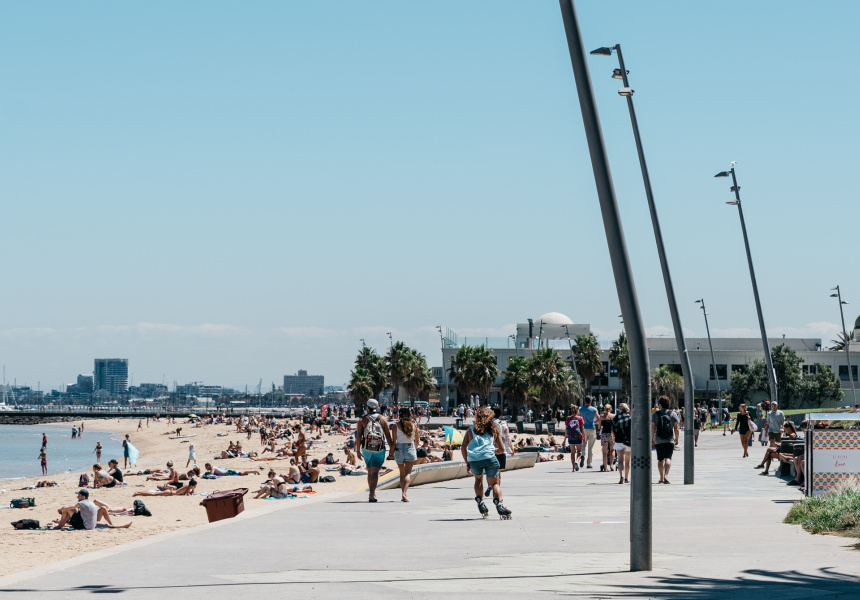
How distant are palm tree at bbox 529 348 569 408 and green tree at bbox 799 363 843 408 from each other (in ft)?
72.7

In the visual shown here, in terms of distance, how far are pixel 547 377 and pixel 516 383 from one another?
2.93m

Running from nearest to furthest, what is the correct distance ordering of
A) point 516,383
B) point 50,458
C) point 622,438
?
point 622,438 → point 50,458 → point 516,383

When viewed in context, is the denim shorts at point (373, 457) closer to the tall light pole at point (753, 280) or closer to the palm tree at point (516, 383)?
the tall light pole at point (753, 280)

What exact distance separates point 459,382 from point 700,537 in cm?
7391

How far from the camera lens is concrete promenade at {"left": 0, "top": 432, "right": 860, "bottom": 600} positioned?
23.3ft

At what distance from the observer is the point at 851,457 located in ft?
41.3

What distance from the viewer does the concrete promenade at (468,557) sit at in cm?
709

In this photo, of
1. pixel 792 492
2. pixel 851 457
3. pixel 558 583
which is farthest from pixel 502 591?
pixel 792 492

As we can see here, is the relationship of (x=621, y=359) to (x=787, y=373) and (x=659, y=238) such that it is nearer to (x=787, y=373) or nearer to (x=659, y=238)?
(x=787, y=373)

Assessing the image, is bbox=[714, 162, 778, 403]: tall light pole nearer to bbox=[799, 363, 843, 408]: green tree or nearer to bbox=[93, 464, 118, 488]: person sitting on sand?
bbox=[93, 464, 118, 488]: person sitting on sand

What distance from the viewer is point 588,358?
8506 cm

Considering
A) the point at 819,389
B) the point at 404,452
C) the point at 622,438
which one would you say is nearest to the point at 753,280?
the point at 622,438

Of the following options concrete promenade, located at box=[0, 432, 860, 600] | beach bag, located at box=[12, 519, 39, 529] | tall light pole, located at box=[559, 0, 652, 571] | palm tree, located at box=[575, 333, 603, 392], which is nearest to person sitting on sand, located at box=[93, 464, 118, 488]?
beach bag, located at box=[12, 519, 39, 529]

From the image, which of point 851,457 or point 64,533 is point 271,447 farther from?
point 851,457
